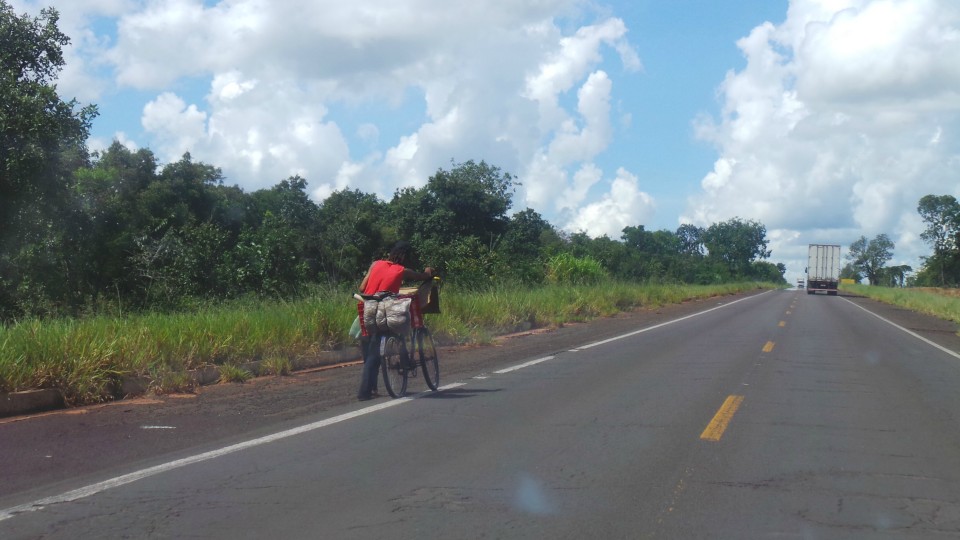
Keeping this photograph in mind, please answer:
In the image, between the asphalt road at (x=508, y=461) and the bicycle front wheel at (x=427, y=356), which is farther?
the bicycle front wheel at (x=427, y=356)

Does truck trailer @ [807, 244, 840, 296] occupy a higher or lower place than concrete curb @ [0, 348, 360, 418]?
higher

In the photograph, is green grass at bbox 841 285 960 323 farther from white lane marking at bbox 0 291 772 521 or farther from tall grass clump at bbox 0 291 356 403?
white lane marking at bbox 0 291 772 521

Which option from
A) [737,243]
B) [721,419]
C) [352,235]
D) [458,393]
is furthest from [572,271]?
[737,243]

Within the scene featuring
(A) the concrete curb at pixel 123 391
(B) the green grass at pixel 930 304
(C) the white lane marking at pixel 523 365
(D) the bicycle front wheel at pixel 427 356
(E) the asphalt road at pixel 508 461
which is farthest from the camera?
(B) the green grass at pixel 930 304

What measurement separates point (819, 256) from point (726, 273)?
85.2ft

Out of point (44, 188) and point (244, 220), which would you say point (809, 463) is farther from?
point (244, 220)

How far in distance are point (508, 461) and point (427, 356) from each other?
3.85 m

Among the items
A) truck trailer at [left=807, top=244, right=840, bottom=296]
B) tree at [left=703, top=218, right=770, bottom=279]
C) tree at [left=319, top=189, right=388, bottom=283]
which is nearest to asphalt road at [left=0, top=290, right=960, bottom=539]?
tree at [left=319, top=189, right=388, bottom=283]

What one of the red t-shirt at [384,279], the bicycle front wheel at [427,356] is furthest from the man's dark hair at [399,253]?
the bicycle front wheel at [427,356]

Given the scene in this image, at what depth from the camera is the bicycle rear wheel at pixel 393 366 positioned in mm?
10406

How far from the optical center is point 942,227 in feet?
281

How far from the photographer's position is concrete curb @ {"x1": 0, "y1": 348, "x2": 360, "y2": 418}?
30.7 ft

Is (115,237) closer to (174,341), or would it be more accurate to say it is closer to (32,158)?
(32,158)

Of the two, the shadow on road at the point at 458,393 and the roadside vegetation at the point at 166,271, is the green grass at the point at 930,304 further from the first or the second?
the shadow on road at the point at 458,393
